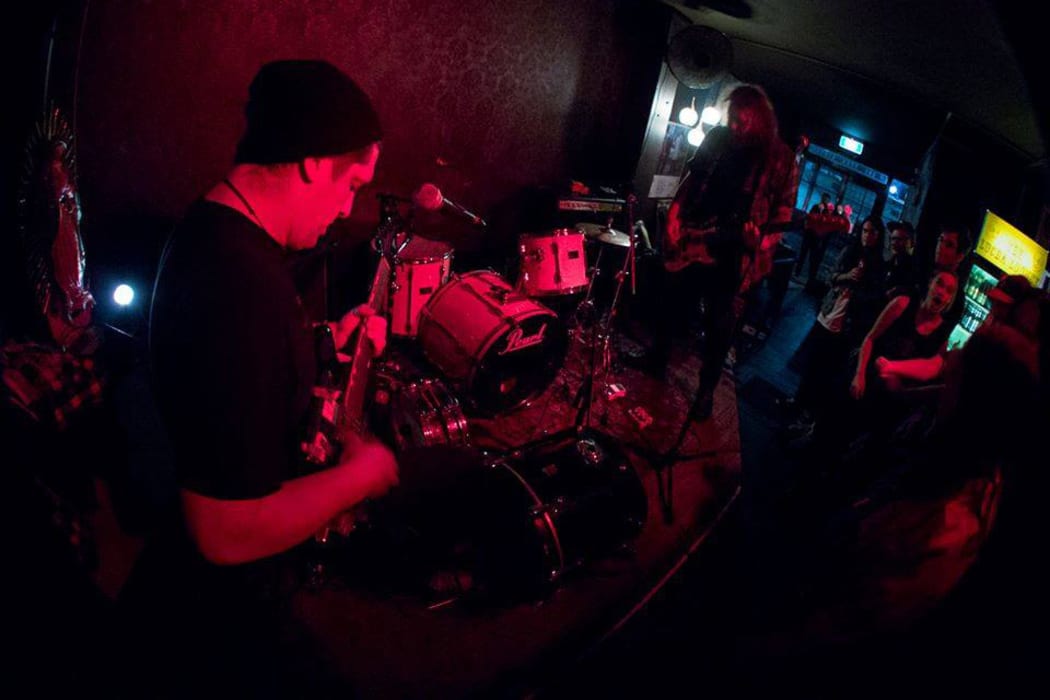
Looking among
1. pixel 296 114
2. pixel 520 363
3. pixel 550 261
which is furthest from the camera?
pixel 550 261

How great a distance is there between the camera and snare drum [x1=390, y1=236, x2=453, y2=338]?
4.07 meters

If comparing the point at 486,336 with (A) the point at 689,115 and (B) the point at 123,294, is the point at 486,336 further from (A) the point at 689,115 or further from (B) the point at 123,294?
(A) the point at 689,115

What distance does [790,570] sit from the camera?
12.8 feet

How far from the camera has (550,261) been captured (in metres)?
4.75

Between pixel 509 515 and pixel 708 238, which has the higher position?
pixel 708 238

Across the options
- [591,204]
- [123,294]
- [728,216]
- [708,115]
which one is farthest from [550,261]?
[708,115]

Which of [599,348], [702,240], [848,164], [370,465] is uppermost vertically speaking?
[848,164]

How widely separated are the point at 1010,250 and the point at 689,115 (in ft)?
15.2

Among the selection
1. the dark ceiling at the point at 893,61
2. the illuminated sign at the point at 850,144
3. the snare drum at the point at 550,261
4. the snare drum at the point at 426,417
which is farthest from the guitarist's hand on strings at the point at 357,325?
the illuminated sign at the point at 850,144

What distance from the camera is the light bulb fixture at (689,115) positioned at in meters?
8.05

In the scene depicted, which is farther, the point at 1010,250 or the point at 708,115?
the point at 708,115

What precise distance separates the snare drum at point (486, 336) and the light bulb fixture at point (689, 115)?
5464 millimetres

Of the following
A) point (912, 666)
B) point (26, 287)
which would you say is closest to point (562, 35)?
point (26, 287)

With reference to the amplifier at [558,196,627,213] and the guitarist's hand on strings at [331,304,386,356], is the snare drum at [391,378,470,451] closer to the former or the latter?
the guitarist's hand on strings at [331,304,386,356]
